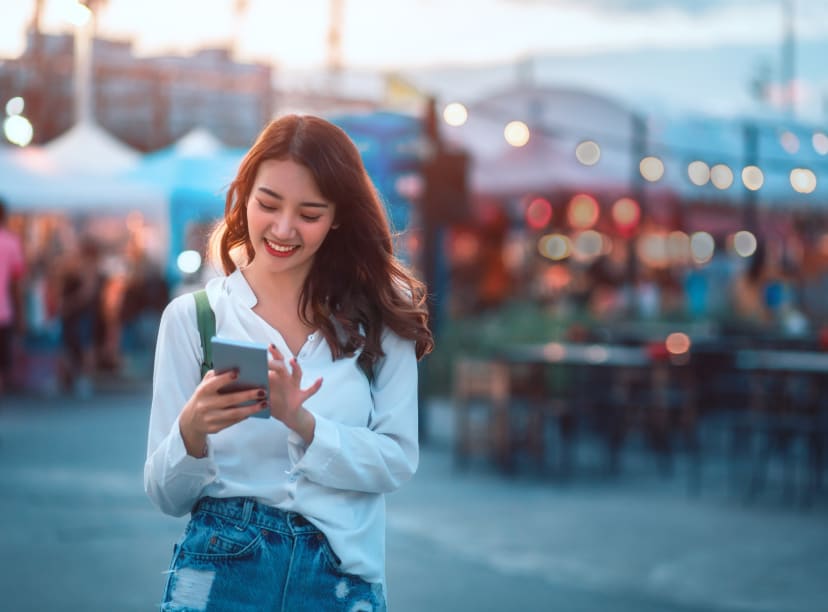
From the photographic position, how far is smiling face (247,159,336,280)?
8.57 feet

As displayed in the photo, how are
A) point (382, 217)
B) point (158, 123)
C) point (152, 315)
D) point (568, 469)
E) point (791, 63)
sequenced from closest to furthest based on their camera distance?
point (382, 217) → point (568, 469) → point (152, 315) → point (158, 123) → point (791, 63)

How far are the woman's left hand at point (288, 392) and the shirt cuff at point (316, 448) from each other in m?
0.04

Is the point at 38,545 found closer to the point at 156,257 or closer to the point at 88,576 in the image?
the point at 88,576

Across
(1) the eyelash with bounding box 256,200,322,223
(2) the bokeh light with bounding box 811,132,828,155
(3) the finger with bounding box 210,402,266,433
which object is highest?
(2) the bokeh light with bounding box 811,132,828,155

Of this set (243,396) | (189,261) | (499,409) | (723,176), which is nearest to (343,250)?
(243,396)

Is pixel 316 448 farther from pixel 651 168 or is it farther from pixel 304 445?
pixel 651 168

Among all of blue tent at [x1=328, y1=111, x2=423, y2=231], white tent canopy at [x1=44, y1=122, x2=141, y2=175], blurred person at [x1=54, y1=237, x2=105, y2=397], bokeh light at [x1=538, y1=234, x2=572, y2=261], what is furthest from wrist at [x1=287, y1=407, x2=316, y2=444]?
bokeh light at [x1=538, y1=234, x2=572, y2=261]

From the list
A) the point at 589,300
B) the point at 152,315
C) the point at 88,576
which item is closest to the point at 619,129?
the point at 589,300

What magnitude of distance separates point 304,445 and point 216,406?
0.23m

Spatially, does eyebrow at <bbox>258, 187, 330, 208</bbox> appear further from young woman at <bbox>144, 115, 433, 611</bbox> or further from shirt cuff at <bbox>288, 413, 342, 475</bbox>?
shirt cuff at <bbox>288, 413, 342, 475</bbox>

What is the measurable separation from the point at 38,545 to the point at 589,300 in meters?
12.9

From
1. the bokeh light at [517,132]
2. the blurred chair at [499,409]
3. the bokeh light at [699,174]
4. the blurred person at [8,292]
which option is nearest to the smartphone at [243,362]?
the blurred chair at [499,409]

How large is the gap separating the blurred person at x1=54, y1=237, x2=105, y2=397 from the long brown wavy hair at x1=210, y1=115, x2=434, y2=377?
1400 cm

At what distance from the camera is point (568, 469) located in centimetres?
1130
